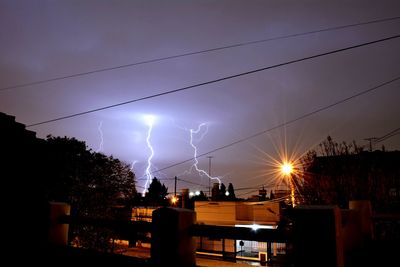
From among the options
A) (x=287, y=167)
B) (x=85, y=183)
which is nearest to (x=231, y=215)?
(x=287, y=167)

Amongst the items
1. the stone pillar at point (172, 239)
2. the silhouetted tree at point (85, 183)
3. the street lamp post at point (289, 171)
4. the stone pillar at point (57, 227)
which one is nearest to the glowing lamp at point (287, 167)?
the street lamp post at point (289, 171)

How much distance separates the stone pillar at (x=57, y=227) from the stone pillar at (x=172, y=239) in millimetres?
2484

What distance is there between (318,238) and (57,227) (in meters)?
4.64

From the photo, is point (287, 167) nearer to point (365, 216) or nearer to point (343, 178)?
point (343, 178)

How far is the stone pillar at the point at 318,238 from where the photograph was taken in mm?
3174

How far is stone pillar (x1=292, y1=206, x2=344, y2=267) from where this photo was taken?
3.17 m

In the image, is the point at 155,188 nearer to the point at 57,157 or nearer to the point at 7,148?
the point at 57,157

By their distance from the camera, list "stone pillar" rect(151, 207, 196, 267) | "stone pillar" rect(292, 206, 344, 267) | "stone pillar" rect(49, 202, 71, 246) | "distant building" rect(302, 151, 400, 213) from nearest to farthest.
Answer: "stone pillar" rect(292, 206, 344, 267)
"stone pillar" rect(151, 207, 196, 267)
"stone pillar" rect(49, 202, 71, 246)
"distant building" rect(302, 151, 400, 213)

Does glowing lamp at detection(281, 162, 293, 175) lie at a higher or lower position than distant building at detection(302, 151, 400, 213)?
higher

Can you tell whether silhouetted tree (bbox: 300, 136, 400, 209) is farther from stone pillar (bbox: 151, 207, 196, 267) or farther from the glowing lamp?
stone pillar (bbox: 151, 207, 196, 267)

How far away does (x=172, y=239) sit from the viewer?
4.10 metres

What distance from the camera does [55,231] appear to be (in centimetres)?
577

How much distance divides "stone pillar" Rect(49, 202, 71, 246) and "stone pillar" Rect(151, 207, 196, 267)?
97.8 inches

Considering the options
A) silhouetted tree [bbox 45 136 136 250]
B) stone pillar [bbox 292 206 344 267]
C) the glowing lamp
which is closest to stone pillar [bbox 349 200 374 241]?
stone pillar [bbox 292 206 344 267]
